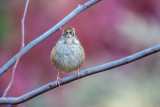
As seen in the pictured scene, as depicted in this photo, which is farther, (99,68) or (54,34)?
(54,34)

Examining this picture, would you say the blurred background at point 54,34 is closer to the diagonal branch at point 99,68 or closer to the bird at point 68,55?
the bird at point 68,55

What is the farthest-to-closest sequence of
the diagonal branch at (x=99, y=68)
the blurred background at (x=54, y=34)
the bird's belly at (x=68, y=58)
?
the blurred background at (x=54, y=34) < the bird's belly at (x=68, y=58) < the diagonal branch at (x=99, y=68)

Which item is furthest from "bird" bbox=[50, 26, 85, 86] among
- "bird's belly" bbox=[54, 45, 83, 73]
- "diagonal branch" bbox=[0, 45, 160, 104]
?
"diagonal branch" bbox=[0, 45, 160, 104]

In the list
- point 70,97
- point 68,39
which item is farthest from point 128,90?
point 68,39

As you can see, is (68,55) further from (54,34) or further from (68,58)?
(54,34)

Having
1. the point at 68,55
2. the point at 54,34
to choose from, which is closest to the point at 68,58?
the point at 68,55

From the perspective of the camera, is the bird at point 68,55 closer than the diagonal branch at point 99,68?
No

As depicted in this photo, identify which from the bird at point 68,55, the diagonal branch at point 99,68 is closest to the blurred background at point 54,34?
the bird at point 68,55

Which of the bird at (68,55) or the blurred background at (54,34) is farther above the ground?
the blurred background at (54,34)

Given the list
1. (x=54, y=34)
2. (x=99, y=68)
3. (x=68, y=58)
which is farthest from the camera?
(x=54, y=34)
